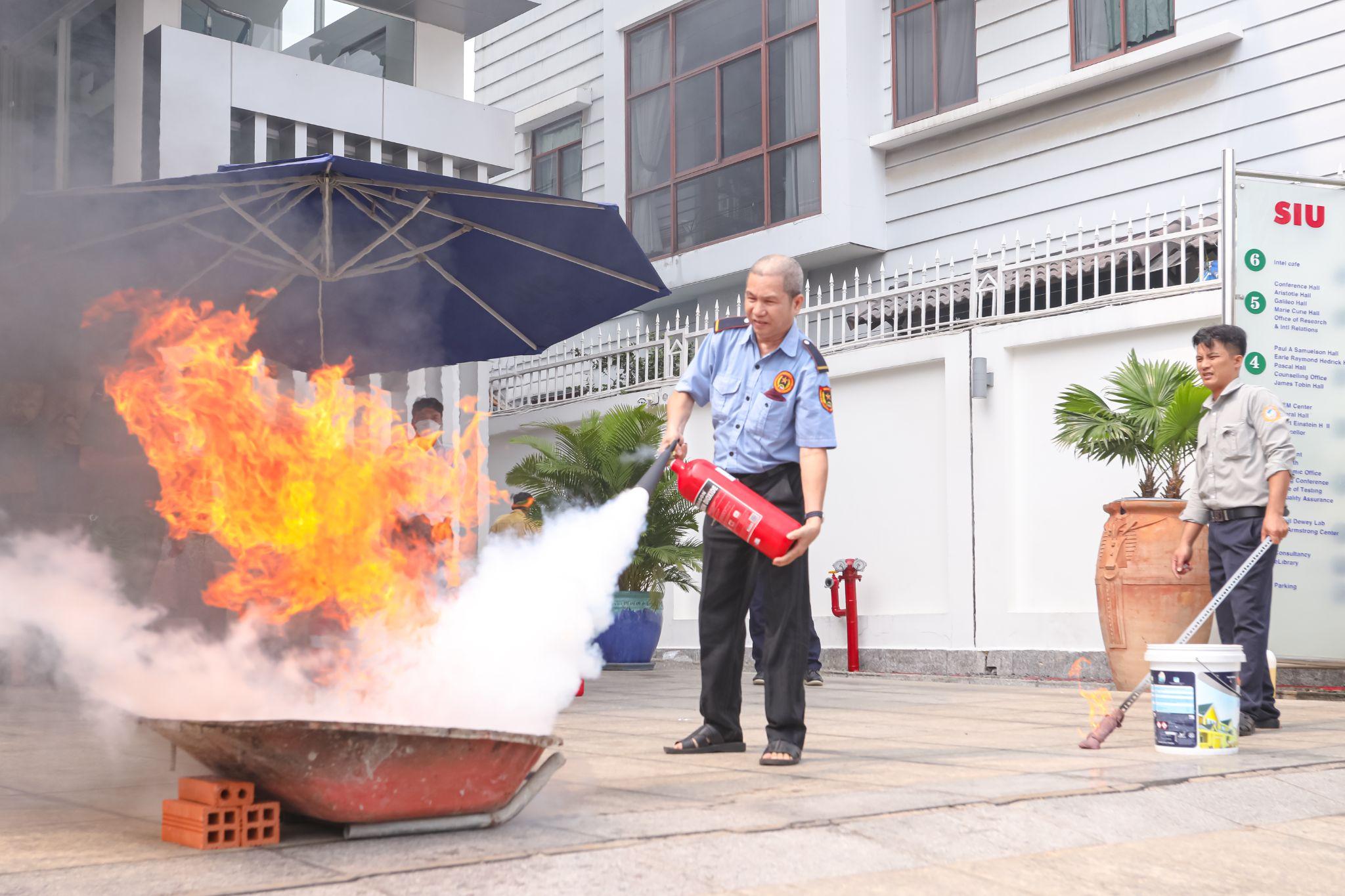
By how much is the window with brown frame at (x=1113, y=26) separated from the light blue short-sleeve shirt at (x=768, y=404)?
378 inches

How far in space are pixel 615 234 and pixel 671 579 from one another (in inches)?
235

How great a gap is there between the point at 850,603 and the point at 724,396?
22.6 feet

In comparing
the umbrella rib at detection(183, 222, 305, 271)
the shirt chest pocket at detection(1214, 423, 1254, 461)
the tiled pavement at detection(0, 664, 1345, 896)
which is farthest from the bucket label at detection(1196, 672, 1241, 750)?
the umbrella rib at detection(183, 222, 305, 271)

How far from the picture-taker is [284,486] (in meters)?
4.24

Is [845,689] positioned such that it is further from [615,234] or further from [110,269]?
[110,269]

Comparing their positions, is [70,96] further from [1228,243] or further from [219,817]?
[219,817]

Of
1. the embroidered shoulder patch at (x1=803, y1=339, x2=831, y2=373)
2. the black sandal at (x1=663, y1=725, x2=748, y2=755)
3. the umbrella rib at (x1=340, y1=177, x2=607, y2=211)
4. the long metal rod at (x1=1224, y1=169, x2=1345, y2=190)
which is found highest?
the long metal rod at (x1=1224, y1=169, x2=1345, y2=190)

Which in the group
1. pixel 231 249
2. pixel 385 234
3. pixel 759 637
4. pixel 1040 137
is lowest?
pixel 759 637

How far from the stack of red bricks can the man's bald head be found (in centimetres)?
281

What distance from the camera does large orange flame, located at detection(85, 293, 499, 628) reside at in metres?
4.20

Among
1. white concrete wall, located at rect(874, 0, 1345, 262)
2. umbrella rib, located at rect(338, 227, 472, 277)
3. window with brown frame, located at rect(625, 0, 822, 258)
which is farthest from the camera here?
window with brown frame, located at rect(625, 0, 822, 258)

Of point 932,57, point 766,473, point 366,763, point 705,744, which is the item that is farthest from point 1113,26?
point 366,763

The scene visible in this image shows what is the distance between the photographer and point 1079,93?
13.6 meters

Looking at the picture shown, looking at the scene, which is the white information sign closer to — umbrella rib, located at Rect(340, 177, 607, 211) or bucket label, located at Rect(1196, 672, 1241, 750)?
bucket label, located at Rect(1196, 672, 1241, 750)
